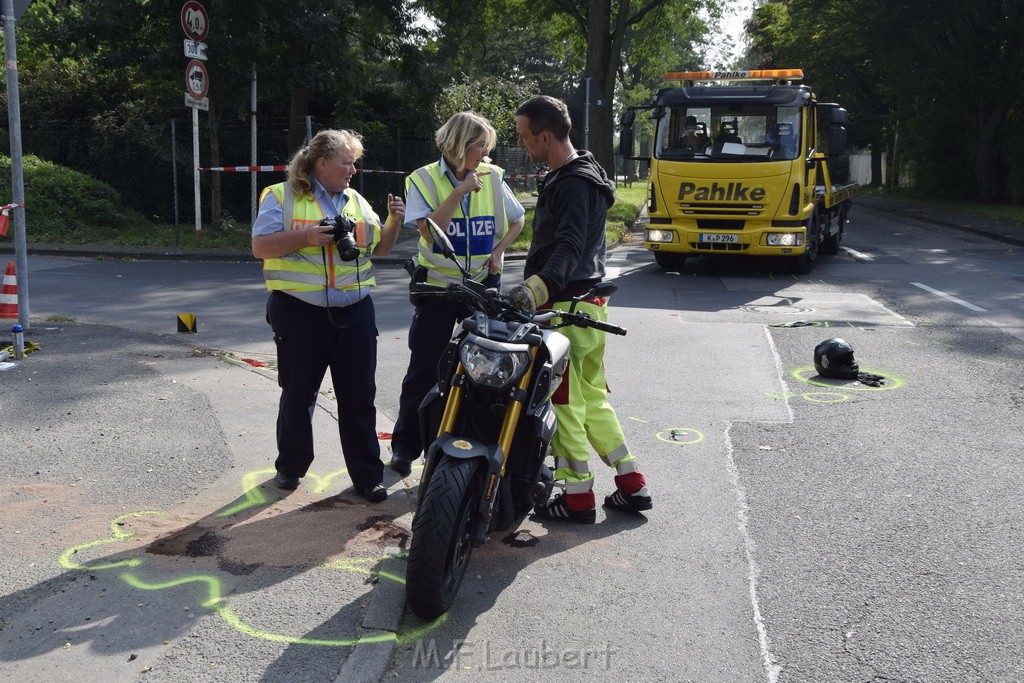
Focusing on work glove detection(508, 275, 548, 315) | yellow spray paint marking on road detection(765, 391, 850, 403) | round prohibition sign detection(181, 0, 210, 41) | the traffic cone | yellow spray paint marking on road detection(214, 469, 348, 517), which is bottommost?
yellow spray paint marking on road detection(214, 469, 348, 517)

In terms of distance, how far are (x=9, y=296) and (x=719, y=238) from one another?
9.17 m

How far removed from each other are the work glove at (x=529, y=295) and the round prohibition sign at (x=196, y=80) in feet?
44.9

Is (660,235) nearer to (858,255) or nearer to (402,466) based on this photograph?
(858,255)

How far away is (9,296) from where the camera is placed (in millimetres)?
8727

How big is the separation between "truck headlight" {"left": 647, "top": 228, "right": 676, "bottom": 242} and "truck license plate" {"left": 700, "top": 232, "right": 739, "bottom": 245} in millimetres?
440

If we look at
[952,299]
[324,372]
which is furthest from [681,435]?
[952,299]

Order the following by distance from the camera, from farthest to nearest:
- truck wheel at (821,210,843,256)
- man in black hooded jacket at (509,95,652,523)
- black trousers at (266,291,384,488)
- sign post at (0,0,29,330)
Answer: truck wheel at (821,210,843,256)
sign post at (0,0,29,330)
black trousers at (266,291,384,488)
man in black hooded jacket at (509,95,652,523)

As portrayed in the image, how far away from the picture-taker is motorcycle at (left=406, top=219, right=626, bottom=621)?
12.2 ft

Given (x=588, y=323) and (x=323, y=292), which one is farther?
(x=323, y=292)

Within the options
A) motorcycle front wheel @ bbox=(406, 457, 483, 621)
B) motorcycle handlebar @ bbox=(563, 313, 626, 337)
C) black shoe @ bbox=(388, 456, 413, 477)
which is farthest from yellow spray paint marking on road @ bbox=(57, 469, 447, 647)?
motorcycle handlebar @ bbox=(563, 313, 626, 337)

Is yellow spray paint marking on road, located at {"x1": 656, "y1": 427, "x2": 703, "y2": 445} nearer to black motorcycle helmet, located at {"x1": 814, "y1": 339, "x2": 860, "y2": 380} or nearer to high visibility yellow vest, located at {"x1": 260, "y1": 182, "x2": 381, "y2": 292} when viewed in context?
black motorcycle helmet, located at {"x1": 814, "y1": 339, "x2": 860, "y2": 380}

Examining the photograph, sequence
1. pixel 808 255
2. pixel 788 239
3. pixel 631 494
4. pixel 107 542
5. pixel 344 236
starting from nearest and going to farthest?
pixel 107 542, pixel 344 236, pixel 631 494, pixel 788 239, pixel 808 255

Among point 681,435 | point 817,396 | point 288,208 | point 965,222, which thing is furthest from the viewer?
point 965,222

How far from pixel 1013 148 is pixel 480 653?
119ft
